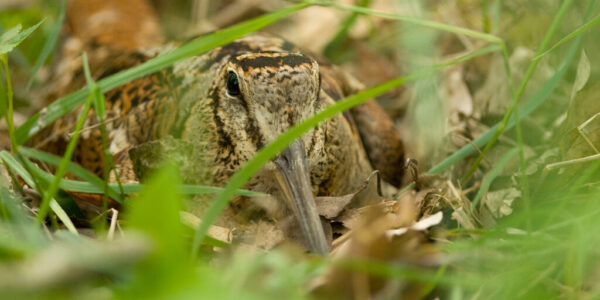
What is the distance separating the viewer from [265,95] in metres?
3.00

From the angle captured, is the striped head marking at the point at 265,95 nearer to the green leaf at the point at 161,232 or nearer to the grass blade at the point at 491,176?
the grass blade at the point at 491,176

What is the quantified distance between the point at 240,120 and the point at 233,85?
15 centimetres

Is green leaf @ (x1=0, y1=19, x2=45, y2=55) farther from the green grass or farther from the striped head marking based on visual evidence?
the striped head marking

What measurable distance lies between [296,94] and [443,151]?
1.32m

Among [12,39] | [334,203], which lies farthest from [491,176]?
[12,39]

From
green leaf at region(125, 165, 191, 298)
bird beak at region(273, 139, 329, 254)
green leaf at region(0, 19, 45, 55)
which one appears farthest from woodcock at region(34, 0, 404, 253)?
green leaf at region(125, 165, 191, 298)

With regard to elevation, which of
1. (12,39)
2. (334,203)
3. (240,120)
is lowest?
(334,203)

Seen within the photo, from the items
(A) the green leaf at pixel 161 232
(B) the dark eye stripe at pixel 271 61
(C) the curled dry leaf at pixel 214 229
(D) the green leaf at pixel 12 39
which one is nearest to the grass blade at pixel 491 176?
(B) the dark eye stripe at pixel 271 61

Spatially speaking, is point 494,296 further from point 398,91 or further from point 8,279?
point 398,91

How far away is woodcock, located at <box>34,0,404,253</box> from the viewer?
2992 millimetres

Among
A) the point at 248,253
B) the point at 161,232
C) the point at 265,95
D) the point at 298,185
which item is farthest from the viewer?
the point at 265,95

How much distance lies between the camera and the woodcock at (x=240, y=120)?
2992 mm

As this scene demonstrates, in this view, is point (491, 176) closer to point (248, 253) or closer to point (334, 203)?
point (334, 203)

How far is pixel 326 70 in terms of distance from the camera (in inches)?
168
